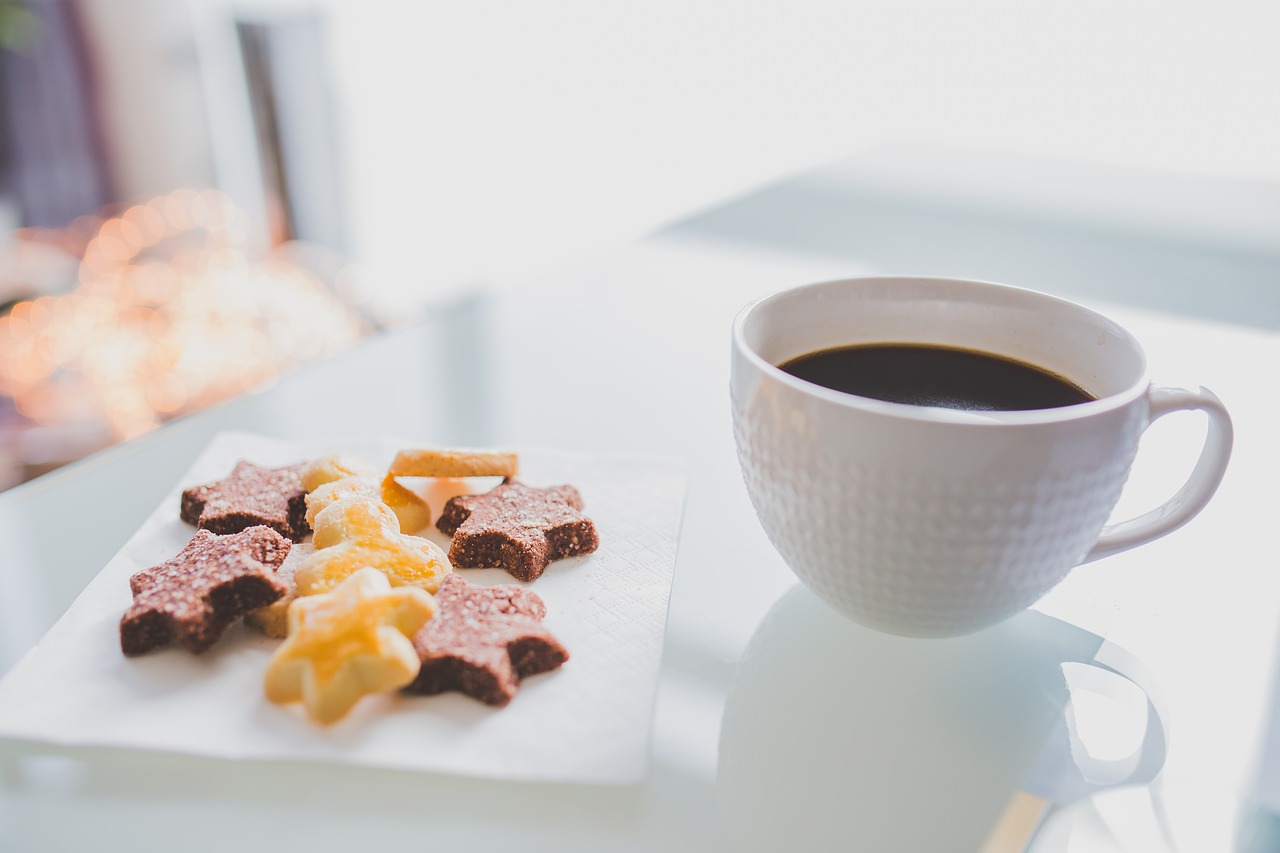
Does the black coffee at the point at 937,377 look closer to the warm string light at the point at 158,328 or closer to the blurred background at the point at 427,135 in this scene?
the blurred background at the point at 427,135

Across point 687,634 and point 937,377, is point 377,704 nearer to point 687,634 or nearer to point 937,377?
point 687,634

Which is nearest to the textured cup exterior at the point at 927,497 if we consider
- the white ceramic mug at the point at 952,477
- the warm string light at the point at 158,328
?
the white ceramic mug at the point at 952,477

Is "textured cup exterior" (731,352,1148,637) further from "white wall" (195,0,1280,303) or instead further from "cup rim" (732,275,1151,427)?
"white wall" (195,0,1280,303)

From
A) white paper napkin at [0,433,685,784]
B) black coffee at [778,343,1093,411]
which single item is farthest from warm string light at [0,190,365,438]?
black coffee at [778,343,1093,411]

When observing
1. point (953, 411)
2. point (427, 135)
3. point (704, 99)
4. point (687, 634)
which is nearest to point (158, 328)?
point (427, 135)

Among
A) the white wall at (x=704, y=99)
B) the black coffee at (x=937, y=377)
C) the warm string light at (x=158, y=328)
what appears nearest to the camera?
the black coffee at (x=937, y=377)

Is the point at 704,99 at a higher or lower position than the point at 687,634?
higher

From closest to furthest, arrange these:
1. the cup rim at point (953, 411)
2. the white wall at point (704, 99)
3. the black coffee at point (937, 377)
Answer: the cup rim at point (953, 411) < the black coffee at point (937, 377) < the white wall at point (704, 99)

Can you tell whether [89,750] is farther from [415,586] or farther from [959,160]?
[959,160]
